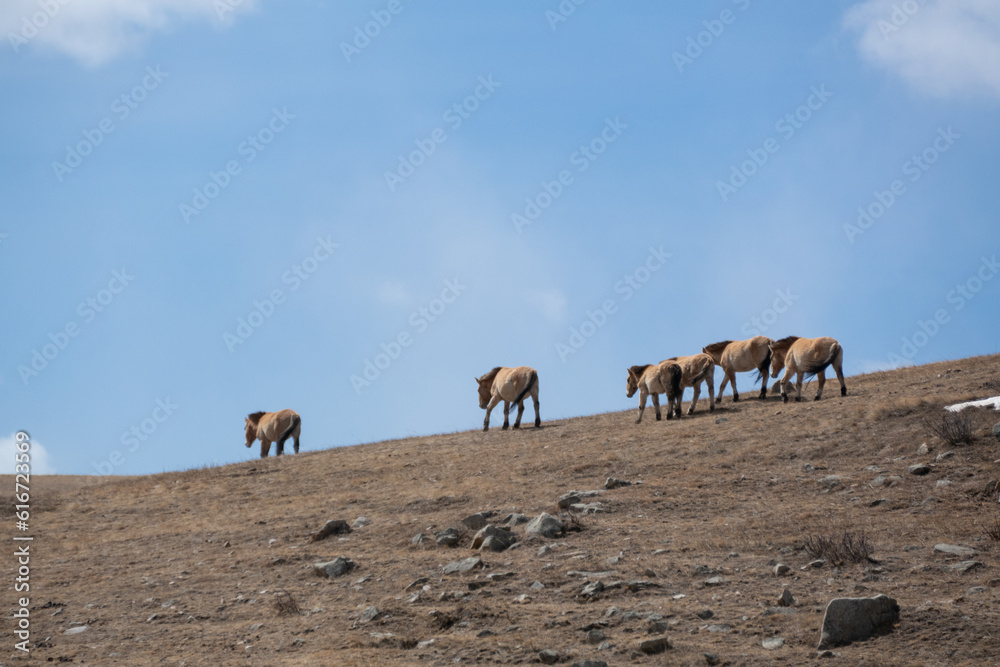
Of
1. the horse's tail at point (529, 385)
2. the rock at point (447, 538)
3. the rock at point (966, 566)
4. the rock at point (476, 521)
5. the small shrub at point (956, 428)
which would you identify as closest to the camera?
the rock at point (966, 566)

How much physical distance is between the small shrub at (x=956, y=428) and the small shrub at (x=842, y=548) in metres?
5.08

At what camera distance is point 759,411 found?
2319cm

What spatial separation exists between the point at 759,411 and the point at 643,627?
14.5 m

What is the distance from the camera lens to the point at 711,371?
2484cm

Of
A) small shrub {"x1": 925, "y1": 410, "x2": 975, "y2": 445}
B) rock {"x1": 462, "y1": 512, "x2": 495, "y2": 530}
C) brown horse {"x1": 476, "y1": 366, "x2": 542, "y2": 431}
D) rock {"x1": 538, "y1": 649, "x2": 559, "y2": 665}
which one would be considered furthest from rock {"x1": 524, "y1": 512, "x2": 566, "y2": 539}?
brown horse {"x1": 476, "y1": 366, "x2": 542, "y2": 431}

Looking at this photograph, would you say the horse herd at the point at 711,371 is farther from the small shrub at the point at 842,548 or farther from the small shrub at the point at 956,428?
the small shrub at the point at 842,548

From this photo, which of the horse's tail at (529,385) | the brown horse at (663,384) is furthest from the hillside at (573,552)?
the horse's tail at (529,385)

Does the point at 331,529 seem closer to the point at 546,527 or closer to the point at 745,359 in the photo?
the point at 546,527

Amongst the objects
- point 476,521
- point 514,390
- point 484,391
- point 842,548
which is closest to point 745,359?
point 514,390

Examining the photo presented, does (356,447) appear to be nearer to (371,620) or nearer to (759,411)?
(759,411)

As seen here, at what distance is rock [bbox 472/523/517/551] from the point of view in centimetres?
1356

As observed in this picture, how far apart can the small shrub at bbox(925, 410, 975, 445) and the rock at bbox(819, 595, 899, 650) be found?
7.73m

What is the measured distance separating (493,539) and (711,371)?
12931 millimetres

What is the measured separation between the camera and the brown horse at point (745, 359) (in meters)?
25.9
